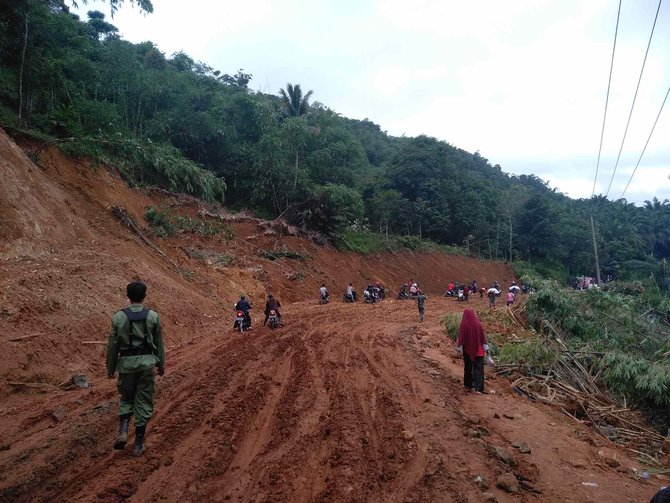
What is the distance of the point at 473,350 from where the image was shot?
7613 millimetres

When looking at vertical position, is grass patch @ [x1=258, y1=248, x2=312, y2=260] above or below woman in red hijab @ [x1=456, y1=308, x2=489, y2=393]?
above

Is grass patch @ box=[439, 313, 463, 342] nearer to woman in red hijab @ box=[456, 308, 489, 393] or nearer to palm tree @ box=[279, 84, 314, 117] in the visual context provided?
woman in red hijab @ box=[456, 308, 489, 393]

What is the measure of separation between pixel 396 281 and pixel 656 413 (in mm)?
24600

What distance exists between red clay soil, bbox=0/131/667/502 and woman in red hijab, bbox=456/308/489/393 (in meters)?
0.30

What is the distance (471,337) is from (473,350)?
0.23 meters

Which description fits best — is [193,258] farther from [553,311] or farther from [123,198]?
[553,311]

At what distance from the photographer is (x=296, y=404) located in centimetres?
616

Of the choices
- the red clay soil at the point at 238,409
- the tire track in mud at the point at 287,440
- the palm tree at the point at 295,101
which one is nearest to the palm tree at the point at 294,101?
the palm tree at the point at 295,101

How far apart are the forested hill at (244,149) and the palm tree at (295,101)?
0.08 m

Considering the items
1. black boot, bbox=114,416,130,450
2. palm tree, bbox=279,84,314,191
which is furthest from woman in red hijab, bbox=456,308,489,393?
palm tree, bbox=279,84,314,191

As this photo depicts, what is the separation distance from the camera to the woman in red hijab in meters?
7.64

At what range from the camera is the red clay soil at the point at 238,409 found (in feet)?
13.5

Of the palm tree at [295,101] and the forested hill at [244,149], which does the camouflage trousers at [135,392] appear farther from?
the palm tree at [295,101]

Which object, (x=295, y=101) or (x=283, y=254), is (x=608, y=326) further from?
(x=295, y=101)
